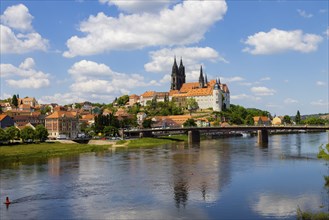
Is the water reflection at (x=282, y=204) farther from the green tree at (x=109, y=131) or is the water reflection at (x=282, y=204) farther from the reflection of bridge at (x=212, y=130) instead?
the green tree at (x=109, y=131)

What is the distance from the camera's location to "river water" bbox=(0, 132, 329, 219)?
1329 inches

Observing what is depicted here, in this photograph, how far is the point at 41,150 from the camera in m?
84.3

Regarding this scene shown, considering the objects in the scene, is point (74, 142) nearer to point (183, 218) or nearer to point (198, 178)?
point (198, 178)

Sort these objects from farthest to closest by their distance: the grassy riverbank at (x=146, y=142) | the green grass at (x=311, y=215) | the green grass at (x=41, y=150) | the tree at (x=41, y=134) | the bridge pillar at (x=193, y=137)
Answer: the bridge pillar at (x=193, y=137)
the grassy riverbank at (x=146, y=142)
the tree at (x=41, y=134)
the green grass at (x=41, y=150)
the green grass at (x=311, y=215)

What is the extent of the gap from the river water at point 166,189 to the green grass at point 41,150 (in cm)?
1263

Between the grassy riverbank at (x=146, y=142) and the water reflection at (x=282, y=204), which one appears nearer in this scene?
the water reflection at (x=282, y=204)

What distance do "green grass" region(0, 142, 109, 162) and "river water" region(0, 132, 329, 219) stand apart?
1263 cm

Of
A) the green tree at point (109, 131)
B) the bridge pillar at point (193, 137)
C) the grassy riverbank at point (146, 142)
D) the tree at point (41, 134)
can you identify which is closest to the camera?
the tree at point (41, 134)

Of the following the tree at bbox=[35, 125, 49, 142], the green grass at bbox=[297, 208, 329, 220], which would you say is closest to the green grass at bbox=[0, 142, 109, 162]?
the tree at bbox=[35, 125, 49, 142]

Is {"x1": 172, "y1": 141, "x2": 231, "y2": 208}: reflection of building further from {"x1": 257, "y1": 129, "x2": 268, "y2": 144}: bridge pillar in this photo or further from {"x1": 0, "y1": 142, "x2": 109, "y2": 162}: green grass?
{"x1": 257, "y1": 129, "x2": 268, "y2": 144}: bridge pillar

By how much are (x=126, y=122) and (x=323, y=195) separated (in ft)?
415

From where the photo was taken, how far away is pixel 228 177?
5050cm

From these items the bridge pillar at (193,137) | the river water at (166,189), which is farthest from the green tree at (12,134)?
the bridge pillar at (193,137)

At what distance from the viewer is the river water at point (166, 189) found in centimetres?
3375
